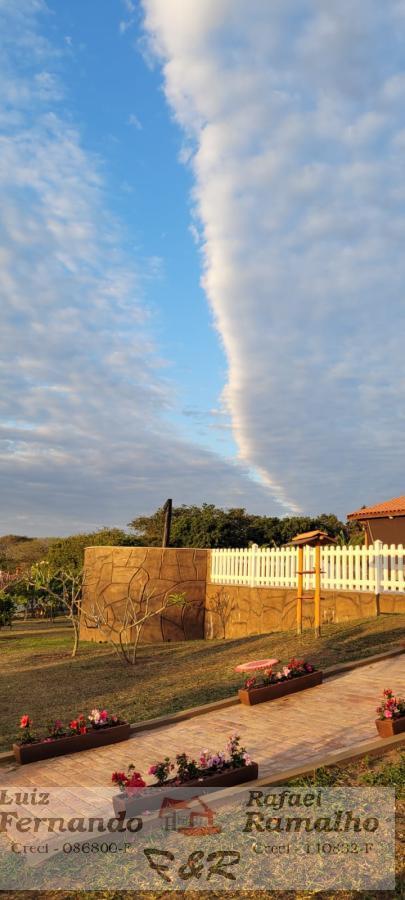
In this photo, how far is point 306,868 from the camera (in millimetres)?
4203

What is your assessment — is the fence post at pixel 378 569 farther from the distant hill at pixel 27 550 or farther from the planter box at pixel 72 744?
the distant hill at pixel 27 550

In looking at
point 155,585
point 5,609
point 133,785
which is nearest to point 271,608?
point 155,585

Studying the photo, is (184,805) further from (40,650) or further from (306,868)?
(40,650)

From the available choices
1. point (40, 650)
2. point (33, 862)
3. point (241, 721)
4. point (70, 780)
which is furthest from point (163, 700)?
point (40, 650)

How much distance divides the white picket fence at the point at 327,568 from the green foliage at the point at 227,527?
19.1m

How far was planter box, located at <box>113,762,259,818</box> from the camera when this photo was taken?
510 centimetres

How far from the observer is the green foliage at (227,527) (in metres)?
40.2

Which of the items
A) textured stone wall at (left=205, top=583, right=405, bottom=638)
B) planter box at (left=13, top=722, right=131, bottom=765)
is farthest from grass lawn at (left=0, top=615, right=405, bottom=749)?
planter box at (left=13, top=722, right=131, bottom=765)

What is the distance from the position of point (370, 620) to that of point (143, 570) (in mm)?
8105

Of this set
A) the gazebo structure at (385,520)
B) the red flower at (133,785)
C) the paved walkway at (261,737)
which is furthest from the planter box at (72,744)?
the gazebo structure at (385,520)

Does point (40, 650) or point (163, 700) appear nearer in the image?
point (163, 700)

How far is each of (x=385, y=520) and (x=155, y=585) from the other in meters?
13.2

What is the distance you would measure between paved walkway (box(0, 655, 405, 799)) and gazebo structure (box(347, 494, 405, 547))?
19.5m

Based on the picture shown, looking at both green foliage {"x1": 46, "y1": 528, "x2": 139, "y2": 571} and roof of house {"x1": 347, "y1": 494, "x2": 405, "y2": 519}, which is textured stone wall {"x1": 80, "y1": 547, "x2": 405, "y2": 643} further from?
green foliage {"x1": 46, "y1": 528, "x2": 139, "y2": 571}
